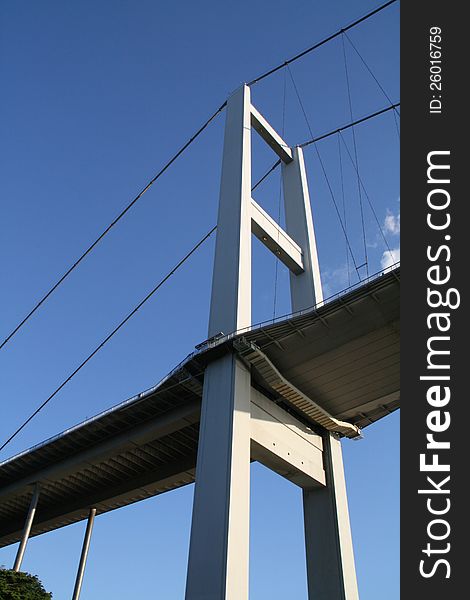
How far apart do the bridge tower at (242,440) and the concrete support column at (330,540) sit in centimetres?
3

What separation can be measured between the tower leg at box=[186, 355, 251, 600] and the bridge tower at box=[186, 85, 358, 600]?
Result: 22 millimetres

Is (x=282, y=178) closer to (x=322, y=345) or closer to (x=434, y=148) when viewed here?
(x=322, y=345)

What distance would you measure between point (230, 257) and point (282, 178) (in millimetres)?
8517

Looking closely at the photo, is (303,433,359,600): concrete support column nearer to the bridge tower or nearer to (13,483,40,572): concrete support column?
the bridge tower

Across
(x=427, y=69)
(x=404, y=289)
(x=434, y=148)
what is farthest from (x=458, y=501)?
(x=427, y=69)

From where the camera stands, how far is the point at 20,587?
21.0 m

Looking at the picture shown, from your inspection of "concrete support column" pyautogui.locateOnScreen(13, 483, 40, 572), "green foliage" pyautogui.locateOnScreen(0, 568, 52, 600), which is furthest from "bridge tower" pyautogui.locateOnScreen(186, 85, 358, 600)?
"concrete support column" pyautogui.locateOnScreen(13, 483, 40, 572)

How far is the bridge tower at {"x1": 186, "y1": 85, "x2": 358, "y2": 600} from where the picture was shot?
13531 millimetres

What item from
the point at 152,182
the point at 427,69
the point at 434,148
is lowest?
the point at 434,148

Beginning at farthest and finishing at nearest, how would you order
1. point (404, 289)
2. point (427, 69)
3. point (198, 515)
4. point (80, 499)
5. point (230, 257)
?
point (80, 499)
point (230, 257)
point (198, 515)
point (427, 69)
point (404, 289)

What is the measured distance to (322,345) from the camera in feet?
55.0

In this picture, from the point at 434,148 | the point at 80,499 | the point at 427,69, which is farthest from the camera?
the point at 80,499

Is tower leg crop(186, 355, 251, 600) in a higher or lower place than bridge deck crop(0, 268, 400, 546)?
lower

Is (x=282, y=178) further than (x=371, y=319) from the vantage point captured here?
Yes
